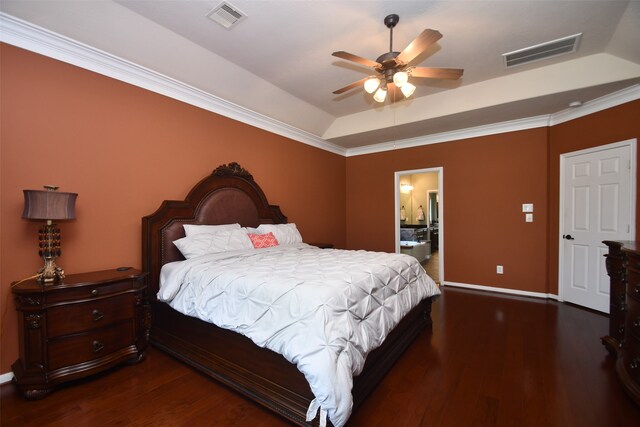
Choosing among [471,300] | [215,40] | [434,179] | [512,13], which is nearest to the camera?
[512,13]

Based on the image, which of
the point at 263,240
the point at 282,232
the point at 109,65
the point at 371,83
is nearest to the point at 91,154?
the point at 109,65

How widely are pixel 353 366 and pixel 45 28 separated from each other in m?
3.34

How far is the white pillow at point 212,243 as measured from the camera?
2.77m

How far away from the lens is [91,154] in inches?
98.3

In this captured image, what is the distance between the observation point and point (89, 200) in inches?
97.6

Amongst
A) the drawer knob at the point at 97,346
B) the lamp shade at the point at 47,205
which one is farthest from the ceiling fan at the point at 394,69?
the drawer knob at the point at 97,346

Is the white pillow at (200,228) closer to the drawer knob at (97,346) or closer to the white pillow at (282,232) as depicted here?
the white pillow at (282,232)

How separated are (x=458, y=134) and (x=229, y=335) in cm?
465

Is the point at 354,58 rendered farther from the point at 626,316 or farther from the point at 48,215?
the point at 626,316

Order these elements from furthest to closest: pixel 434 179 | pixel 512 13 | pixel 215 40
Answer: pixel 434 179 → pixel 215 40 → pixel 512 13

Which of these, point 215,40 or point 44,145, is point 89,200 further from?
point 215,40

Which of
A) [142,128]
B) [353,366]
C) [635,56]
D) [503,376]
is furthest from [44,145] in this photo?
[635,56]

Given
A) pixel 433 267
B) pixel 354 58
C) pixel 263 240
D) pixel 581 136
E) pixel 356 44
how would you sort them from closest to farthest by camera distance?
pixel 354 58 < pixel 356 44 < pixel 263 240 < pixel 581 136 < pixel 433 267

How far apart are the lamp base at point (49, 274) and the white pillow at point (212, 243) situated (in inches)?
35.3
